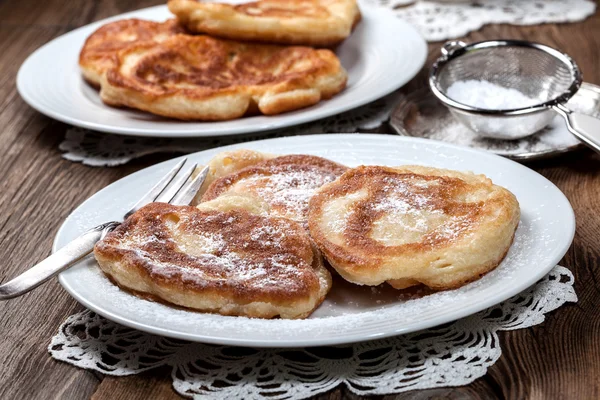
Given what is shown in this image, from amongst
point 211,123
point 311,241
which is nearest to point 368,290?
point 311,241

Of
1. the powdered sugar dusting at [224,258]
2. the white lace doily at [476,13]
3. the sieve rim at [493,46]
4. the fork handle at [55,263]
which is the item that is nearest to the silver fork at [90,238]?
the fork handle at [55,263]

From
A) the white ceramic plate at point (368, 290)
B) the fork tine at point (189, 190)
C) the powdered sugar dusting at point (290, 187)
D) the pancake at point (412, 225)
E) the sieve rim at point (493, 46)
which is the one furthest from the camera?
the sieve rim at point (493, 46)

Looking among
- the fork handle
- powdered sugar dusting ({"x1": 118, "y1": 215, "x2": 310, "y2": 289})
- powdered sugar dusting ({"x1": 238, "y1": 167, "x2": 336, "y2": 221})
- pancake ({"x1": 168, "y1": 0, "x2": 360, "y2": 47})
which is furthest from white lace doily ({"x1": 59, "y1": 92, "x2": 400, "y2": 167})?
powdered sugar dusting ({"x1": 118, "y1": 215, "x2": 310, "y2": 289})

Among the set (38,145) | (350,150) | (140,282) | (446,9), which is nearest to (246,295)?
(140,282)

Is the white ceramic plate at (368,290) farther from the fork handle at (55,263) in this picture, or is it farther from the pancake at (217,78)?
the pancake at (217,78)

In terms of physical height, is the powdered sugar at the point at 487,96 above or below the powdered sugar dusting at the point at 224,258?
below

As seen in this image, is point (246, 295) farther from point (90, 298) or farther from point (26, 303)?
point (26, 303)
